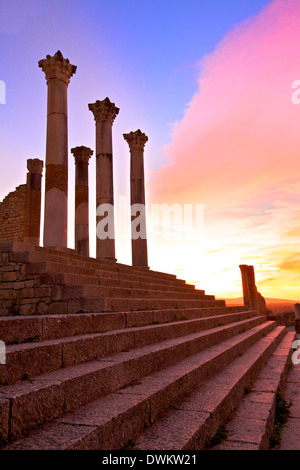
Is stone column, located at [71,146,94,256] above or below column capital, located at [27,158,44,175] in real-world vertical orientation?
below

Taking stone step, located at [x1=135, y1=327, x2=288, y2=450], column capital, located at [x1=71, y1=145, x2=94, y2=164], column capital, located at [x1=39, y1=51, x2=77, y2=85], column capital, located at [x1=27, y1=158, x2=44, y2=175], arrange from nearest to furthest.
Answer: stone step, located at [x1=135, y1=327, x2=288, y2=450] → column capital, located at [x1=39, y1=51, x2=77, y2=85] → column capital, located at [x1=71, y1=145, x2=94, y2=164] → column capital, located at [x1=27, y1=158, x2=44, y2=175]

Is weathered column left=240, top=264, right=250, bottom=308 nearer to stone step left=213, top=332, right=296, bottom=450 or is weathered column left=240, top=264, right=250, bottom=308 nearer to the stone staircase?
the stone staircase

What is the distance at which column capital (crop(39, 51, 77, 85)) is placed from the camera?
13095mm

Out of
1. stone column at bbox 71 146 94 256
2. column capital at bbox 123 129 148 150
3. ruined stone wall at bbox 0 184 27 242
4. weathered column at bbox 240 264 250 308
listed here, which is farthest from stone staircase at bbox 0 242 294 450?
weathered column at bbox 240 264 250 308

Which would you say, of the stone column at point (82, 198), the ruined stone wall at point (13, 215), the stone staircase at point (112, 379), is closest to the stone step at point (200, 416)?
the stone staircase at point (112, 379)

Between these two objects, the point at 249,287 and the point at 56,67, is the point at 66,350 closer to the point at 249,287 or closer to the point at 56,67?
the point at 56,67

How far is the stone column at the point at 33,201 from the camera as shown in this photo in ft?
66.1

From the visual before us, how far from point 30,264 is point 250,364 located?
461 cm

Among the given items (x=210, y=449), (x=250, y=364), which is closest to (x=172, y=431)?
(x=210, y=449)

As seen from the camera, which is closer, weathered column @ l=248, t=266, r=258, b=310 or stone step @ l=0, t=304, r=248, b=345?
stone step @ l=0, t=304, r=248, b=345

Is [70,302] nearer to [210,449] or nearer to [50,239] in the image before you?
[210,449]

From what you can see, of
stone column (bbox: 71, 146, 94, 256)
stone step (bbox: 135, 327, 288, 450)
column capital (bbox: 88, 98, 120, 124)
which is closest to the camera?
stone step (bbox: 135, 327, 288, 450)

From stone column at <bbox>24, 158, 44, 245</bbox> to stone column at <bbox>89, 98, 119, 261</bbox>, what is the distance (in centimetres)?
553

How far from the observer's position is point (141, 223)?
18938 millimetres
